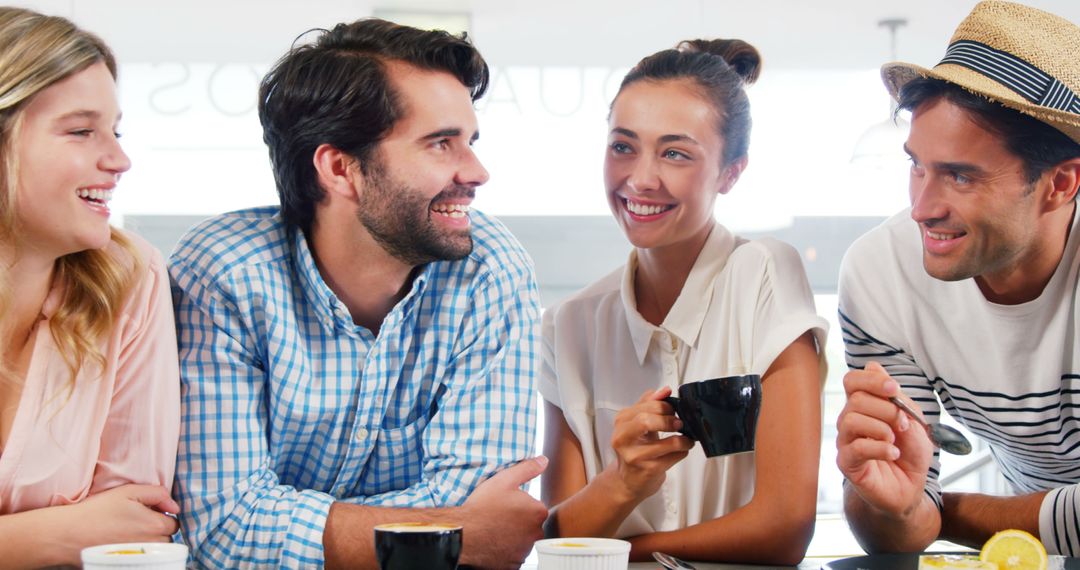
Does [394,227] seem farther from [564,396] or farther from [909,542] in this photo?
[909,542]

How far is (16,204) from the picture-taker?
1.50 metres

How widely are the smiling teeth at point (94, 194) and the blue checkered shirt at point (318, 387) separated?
195 millimetres

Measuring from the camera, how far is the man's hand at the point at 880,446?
1516mm

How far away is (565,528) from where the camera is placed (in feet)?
5.86

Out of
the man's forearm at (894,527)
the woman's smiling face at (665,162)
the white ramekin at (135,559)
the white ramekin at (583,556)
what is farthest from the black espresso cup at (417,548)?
the woman's smiling face at (665,162)

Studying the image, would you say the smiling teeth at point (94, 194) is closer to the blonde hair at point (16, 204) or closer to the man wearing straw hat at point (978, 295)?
the blonde hair at point (16, 204)

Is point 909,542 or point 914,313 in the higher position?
point 914,313

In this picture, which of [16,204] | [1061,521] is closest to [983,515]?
[1061,521]

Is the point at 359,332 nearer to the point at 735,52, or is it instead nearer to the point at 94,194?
the point at 94,194

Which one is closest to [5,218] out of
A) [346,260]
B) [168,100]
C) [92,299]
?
[92,299]

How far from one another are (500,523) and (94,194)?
0.77m

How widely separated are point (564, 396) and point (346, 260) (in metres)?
0.51

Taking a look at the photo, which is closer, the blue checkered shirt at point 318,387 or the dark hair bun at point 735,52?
the blue checkered shirt at point 318,387

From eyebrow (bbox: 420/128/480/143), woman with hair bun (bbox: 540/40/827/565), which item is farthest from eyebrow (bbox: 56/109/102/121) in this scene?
woman with hair bun (bbox: 540/40/827/565)
